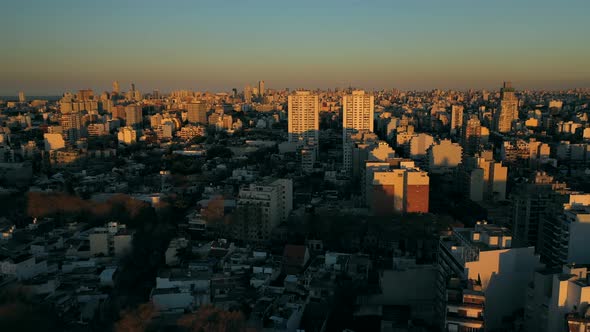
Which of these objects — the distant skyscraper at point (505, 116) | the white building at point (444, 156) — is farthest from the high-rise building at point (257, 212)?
the distant skyscraper at point (505, 116)

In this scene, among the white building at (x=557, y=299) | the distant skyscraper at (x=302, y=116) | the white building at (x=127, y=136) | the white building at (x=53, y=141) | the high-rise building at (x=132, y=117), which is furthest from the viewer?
the high-rise building at (x=132, y=117)

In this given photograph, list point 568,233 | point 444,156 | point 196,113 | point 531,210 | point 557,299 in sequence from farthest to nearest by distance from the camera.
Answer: point 196,113 < point 444,156 < point 531,210 < point 568,233 < point 557,299

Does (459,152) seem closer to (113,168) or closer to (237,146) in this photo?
(237,146)

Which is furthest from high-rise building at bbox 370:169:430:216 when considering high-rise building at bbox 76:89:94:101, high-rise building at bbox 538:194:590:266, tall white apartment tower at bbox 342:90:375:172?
high-rise building at bbox 76:89:94:101

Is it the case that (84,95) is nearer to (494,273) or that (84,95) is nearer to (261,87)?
A: (261,87)

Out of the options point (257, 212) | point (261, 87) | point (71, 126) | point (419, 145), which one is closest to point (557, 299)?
point (257, 212)

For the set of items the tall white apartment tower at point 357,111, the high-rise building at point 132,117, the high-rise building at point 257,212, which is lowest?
the high-rise building at point 257,212

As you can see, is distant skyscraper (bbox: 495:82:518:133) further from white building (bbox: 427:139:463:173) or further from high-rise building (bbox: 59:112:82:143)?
high-rise building (bbox: 59:112:82:143)

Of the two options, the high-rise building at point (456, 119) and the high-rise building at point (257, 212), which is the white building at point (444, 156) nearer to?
the high-rise building at point (257, 212)

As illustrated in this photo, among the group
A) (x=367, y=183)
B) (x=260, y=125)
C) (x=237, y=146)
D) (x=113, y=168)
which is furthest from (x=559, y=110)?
(x=113, y=168)

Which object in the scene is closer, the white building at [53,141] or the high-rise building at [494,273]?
the high-rise building at [494,273]
